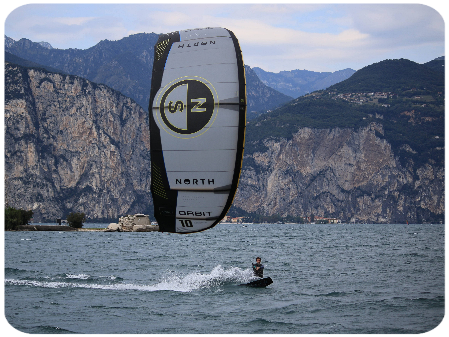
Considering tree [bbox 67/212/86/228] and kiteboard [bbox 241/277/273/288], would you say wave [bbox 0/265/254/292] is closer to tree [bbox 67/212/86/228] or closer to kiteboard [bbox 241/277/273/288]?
kiteboard [bbox 241/277/273/288]

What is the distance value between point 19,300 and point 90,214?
174395mm

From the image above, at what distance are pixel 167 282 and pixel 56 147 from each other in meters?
164

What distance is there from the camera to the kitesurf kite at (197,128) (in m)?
10.2

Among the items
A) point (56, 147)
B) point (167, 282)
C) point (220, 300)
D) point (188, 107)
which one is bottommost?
point (167, 282)

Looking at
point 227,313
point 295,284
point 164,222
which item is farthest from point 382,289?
point 164,222

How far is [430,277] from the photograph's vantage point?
3594 centimetres

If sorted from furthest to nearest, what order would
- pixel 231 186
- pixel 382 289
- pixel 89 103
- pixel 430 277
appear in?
pixel 89 103, pixel 430 277, pixel 382 289, pixel 231 186

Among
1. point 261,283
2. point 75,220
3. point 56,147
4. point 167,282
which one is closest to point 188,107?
point 261,283

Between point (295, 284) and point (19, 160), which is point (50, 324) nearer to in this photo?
point (295, 284)

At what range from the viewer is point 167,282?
32.9 meters

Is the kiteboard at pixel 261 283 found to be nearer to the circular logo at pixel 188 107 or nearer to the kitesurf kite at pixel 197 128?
the kitesurf kite at pixel 197 128

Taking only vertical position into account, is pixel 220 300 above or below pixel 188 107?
below

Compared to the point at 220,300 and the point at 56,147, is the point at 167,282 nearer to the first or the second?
the point at 220,300

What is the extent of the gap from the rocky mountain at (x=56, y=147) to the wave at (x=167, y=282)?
483 ft
